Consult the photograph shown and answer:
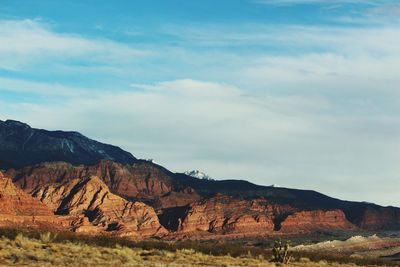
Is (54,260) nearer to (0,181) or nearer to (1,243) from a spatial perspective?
(1,243)

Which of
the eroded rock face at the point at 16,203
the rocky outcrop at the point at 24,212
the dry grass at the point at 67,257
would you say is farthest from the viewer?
the eroded rock face at the point at 16,203

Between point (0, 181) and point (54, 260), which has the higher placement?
point (0, 181)

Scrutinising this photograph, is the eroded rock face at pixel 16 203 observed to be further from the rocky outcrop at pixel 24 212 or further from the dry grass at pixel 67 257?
the dry grass at pixel 67 257

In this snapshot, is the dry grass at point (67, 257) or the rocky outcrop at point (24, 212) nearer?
the dry grass at point (67, 257)

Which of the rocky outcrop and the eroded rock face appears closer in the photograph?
the rocky outcrop

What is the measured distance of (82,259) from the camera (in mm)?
39500

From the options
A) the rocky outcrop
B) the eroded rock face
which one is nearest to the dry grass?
the rocky outcrop

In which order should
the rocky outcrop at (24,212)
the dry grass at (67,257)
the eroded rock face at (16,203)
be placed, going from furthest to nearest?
1. the eroded rock face at (16,203)
2. the rocky outcrop at (24,212)
3. the dry grass at (67,257)

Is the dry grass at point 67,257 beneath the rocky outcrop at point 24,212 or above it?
beneath

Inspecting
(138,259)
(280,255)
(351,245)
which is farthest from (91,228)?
(138,259)

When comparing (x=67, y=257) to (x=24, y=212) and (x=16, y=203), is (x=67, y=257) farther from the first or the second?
(x=16, y=203)

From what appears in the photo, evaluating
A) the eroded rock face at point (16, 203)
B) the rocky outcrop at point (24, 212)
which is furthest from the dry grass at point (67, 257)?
the eroded rock face at point (16, 203)

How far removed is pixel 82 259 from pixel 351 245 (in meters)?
160

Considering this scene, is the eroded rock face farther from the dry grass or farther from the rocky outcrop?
the dry grass
